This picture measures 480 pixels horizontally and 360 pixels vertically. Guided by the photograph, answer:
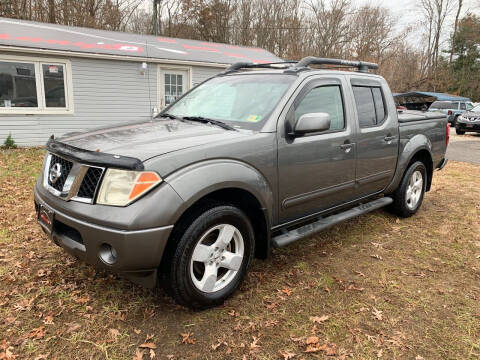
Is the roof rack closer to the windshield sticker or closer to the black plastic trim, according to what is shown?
the windshield sticker

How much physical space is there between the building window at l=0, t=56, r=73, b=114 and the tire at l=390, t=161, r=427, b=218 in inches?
375

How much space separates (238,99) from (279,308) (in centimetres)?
192

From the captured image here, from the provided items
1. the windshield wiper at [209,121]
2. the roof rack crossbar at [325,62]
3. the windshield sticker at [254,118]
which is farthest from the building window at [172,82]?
the windshield sticker at [254,118]

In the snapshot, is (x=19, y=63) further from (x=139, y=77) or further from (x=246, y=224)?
(x=246, y=224)

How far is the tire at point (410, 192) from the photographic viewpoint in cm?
474

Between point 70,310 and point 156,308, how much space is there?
25.4 inches

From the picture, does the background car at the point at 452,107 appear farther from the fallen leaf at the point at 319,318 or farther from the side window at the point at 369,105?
the fallen leaf at the point at 319,318

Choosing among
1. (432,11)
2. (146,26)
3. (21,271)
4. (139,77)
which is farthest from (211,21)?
(21,271)

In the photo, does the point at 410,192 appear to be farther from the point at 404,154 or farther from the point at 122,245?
the point at 122,245

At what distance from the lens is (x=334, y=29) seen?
28688mm

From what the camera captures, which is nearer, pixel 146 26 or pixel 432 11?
pixel 146 26

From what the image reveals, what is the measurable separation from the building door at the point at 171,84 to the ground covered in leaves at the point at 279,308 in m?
8.53

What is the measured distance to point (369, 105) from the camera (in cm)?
407

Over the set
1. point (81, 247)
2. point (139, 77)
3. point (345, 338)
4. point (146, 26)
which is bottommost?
point (345, 338)
